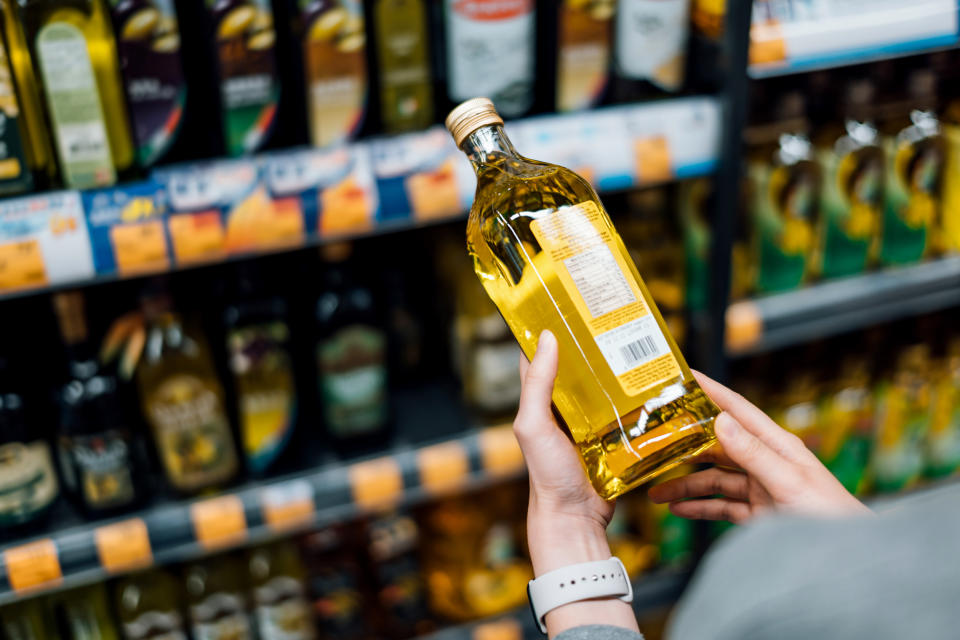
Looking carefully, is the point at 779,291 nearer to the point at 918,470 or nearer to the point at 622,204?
the point at 622,204

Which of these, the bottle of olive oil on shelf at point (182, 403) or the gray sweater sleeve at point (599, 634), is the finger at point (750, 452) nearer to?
the gray sweater sleeve at point (599, 634)

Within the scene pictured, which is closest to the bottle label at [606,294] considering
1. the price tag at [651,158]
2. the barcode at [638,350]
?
the barcode at [638,350]

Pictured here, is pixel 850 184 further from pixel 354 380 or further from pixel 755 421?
pixel 354 380

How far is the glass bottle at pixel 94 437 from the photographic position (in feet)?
3.52

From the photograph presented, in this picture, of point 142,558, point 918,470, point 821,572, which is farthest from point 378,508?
point 918,470

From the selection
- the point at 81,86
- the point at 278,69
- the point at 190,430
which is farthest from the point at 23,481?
the point at 278,69

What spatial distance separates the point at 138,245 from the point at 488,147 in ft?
1.55

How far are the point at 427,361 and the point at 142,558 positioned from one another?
0.60 m

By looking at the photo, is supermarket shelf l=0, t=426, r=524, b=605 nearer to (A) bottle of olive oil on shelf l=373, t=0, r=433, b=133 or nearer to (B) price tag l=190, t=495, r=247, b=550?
(B) price tag l=190, t=495, r=247, b=550

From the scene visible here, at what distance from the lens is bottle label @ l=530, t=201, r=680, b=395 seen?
75 centimetres

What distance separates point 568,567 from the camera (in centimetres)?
75

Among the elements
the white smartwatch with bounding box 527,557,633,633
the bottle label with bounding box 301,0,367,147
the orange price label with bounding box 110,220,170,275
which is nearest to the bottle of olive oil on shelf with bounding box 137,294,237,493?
the orange price label with bounding box 110,220,170,275

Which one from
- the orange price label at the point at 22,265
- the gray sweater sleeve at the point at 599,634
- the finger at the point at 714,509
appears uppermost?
the orange price label at the point at 22,265

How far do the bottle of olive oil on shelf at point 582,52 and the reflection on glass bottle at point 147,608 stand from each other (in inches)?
39.8
